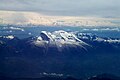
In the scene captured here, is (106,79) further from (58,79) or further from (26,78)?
(26,78)

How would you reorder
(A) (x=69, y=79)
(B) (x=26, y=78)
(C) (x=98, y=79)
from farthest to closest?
1. (B) (x=26, y=78)
2. (A) (x=69, y=79)
3. (C) (x=98, y=79)

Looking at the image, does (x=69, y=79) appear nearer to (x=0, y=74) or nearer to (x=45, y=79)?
(x=45, y=79)

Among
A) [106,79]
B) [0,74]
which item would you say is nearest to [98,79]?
[106,79]

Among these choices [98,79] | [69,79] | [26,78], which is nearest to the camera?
[98,79]

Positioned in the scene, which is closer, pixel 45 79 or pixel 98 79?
pixel 98 79

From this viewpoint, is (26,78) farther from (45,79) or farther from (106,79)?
(106,79)

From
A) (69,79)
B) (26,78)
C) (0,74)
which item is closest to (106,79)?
(69,79)

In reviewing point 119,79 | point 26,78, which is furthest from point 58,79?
point 119,79

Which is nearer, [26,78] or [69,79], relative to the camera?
[69,79]
